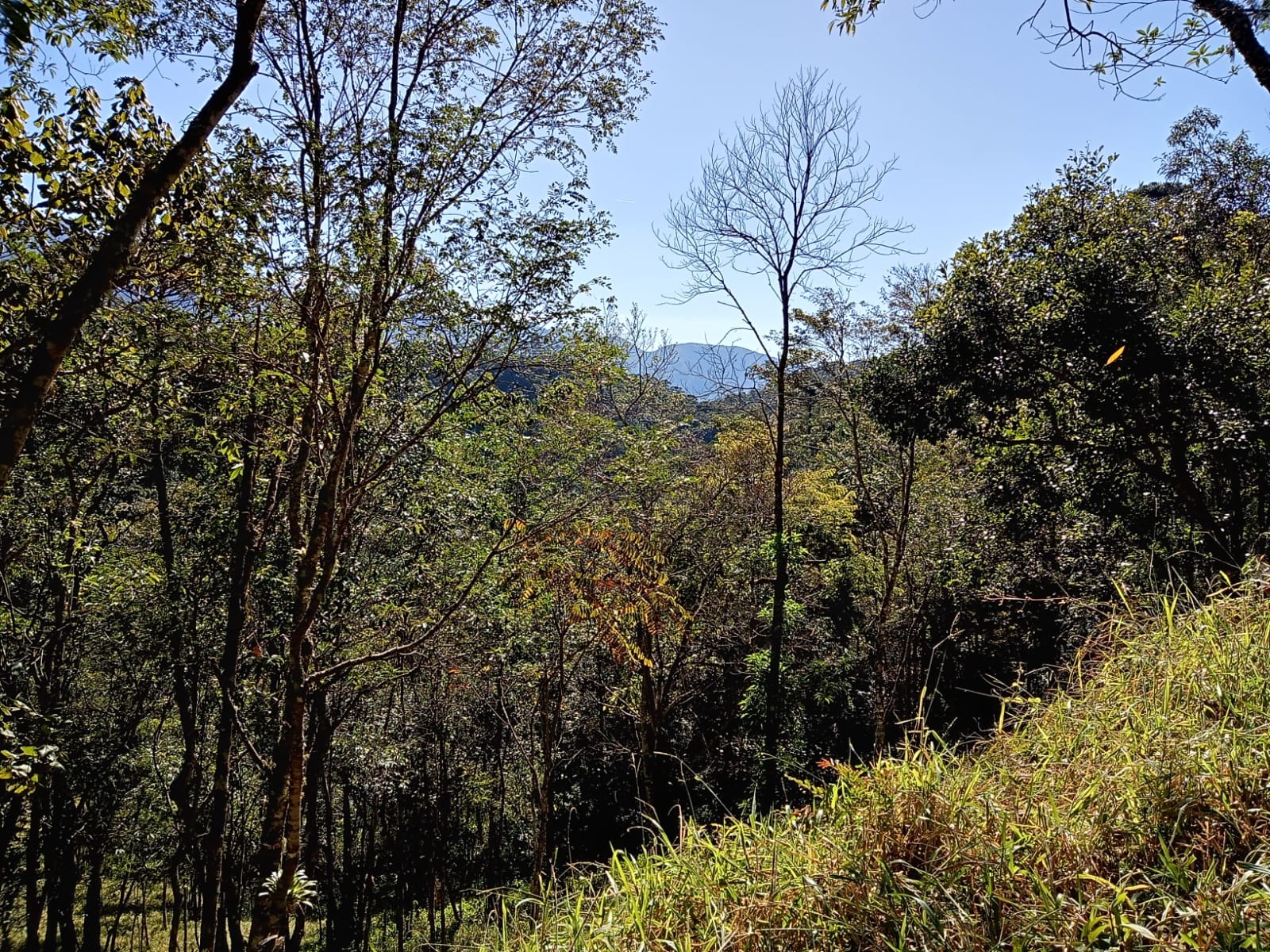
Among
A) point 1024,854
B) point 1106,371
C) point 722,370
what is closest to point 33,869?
point 722,370

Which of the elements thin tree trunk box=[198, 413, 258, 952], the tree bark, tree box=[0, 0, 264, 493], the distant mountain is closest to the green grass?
tree box=[0, 0, 264, 493]

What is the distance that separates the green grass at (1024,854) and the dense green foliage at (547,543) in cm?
2

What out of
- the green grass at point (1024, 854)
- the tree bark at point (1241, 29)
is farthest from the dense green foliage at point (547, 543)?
the tree bark at point (1241, 29)

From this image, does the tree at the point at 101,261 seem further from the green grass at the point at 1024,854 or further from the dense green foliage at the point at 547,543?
the green grass at the point at 1024,854

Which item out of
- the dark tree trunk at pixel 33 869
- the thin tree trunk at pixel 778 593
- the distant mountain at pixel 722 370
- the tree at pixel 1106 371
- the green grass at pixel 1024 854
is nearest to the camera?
the green grass at pixel 1024 854

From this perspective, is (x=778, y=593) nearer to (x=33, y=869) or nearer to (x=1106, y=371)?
(x=1106, y=371)

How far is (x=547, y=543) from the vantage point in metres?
6.59

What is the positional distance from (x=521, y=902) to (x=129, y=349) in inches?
139

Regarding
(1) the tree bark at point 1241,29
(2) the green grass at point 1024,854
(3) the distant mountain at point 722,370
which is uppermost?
(3) the distant mountain at point 722,370

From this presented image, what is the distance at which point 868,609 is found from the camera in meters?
16.2

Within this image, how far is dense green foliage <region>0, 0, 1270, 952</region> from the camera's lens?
2.40m

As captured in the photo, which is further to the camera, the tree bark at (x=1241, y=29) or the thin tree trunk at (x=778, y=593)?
the thin tree trunk at (x=778, y=593)

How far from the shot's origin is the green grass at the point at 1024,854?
5.89ft

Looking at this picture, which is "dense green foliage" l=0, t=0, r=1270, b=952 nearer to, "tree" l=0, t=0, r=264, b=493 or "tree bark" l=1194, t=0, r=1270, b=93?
"tree" l=0, t=0, r=264, b=493
